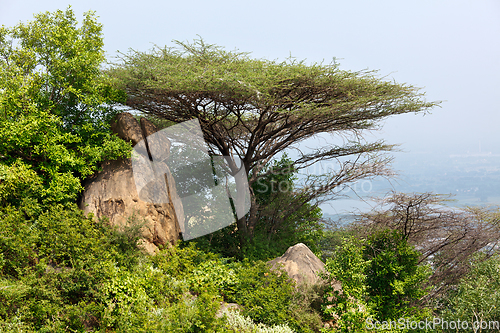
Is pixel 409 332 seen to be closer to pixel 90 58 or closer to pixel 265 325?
pixel 265 325

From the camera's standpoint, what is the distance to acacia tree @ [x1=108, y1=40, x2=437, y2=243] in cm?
884

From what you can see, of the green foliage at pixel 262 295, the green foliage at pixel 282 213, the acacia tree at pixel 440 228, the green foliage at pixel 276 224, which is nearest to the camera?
the green foliage at pixel 262 295

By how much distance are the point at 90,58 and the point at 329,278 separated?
793 centimetres

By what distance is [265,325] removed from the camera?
6031 mm

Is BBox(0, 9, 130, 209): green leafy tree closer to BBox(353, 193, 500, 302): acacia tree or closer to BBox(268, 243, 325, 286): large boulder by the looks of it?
BBox(268, 243, 325, 286): large boulder

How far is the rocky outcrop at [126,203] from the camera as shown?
8.52 metres

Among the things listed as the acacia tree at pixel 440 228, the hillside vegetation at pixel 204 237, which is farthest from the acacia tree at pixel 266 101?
the acacia tree at pixel 440 228

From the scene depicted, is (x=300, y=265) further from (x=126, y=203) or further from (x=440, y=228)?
(x=126, y=203)

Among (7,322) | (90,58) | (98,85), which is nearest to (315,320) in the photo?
(7,322)

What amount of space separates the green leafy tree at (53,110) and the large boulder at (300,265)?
495 cm

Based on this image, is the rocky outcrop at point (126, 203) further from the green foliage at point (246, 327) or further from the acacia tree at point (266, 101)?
the green foliage at point (246, 327)

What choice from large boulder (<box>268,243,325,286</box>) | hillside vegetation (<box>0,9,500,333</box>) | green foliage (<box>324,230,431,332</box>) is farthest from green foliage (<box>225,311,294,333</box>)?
large boulder (<box>268,243,325,286</box>)

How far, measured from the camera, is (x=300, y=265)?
26.9ft

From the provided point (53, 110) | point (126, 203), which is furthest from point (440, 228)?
point (53, 110)
